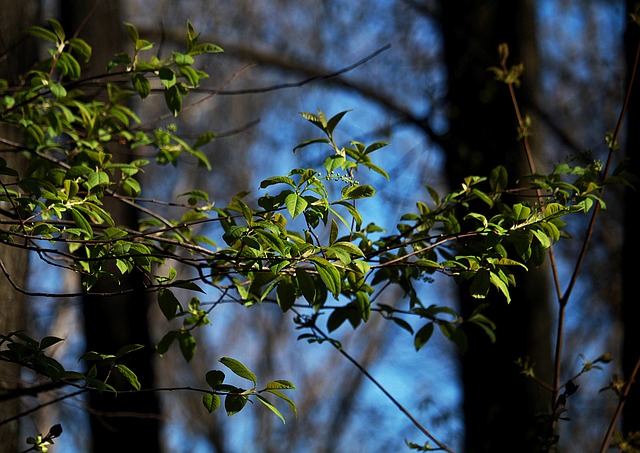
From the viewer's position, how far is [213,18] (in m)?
9.13

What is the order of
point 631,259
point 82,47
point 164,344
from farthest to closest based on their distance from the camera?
point 631,259, point 82,47, point 164,344

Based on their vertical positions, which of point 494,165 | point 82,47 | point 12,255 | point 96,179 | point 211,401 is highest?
point 494,165

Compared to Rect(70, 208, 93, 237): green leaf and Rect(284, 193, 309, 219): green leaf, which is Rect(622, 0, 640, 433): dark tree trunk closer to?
Rect(284, 193, 309, 219): green leaf

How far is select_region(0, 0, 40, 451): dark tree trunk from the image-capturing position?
2.85 meters

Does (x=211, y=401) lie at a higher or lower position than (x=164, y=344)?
lower

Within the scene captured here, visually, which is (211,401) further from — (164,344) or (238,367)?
(164,344)

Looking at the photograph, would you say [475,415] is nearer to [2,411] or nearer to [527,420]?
[527,420]

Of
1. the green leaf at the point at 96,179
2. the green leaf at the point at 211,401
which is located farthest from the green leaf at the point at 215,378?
the green leaf at the point at 96,179

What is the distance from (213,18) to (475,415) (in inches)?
254

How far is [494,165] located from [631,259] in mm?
858

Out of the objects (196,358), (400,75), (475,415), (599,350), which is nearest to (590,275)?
(400,75)

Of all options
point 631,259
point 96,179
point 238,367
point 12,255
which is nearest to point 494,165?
point 631,259

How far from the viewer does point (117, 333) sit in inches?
192

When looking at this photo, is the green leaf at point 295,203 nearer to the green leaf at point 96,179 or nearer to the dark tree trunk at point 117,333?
the green leaf at point 96,179
